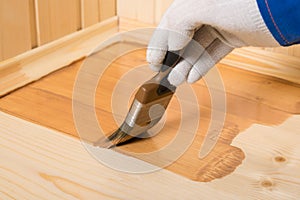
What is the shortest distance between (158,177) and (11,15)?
479mm

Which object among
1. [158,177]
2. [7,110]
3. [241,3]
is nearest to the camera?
[241,3]

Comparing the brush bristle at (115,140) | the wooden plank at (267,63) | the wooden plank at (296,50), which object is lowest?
the brush bristle at (115,140)

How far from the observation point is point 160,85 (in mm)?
1023

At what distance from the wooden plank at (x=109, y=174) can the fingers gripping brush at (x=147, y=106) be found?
0.04 m

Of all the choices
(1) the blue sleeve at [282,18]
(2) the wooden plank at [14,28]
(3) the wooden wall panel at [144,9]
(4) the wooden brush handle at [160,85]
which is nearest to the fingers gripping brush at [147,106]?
(4) the wooden brush handle at [160,85]

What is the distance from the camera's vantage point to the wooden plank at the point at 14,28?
1189 millimetres

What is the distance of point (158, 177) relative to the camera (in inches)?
38.0

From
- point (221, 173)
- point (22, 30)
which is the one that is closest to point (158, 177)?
point (221, 173)

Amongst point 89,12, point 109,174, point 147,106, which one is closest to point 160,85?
point 147,106

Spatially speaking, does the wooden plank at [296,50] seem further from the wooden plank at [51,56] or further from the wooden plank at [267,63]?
the wooden plank at [51,56]

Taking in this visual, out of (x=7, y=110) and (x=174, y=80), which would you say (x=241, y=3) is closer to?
(x=174, y=80)

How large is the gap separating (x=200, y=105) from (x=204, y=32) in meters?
0.24

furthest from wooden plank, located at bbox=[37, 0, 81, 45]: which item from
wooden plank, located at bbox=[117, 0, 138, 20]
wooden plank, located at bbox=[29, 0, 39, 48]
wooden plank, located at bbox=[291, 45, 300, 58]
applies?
wooden plank, located at bbox=[291, 45, 300, 58]

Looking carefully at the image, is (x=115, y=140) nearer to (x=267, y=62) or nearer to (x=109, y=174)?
(x=109, y=174)
